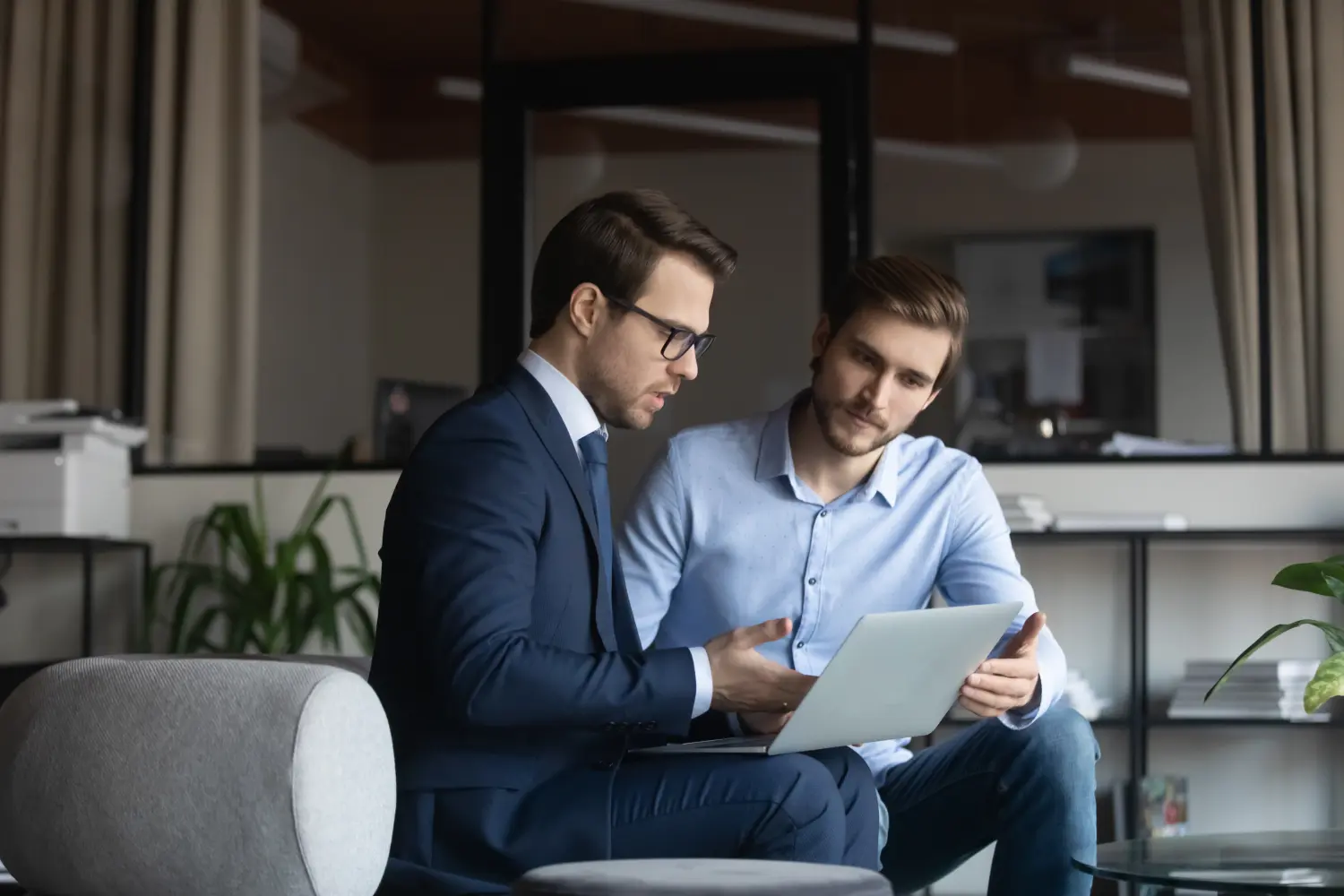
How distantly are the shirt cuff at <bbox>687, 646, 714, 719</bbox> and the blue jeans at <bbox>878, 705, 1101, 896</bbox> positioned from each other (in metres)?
0.57

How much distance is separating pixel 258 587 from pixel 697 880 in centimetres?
309

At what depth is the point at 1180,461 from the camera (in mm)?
4359

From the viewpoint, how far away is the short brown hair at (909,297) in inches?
96.9

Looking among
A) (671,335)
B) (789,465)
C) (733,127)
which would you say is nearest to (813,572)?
(789,465)

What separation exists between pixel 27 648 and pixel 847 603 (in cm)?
310

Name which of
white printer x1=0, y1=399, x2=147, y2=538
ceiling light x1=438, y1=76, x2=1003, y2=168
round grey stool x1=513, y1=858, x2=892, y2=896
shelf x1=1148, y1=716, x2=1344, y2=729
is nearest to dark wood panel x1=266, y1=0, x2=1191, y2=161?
Answer: ceiling light x1=438, y1=76, x2=1003, y2=168

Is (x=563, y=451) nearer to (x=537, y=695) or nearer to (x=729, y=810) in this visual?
(x=537, y=695)

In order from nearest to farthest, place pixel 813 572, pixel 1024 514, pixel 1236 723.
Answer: pixel 813 572 < pixel 1236 723 < pixel 1024 514

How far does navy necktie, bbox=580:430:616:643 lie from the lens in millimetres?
1924

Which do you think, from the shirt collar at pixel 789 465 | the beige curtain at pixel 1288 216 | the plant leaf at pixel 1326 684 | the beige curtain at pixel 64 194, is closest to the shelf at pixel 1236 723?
the beige curtain at pixel 1288 216

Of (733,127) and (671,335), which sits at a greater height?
(733,127)

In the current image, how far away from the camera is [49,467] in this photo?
13.9 feet

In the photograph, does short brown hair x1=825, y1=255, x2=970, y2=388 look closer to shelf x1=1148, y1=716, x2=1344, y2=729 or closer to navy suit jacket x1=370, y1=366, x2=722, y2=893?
navy suit jacket x1=370, y1=366, x2=722, y2=893

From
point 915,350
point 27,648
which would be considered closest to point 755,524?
point 915,350
